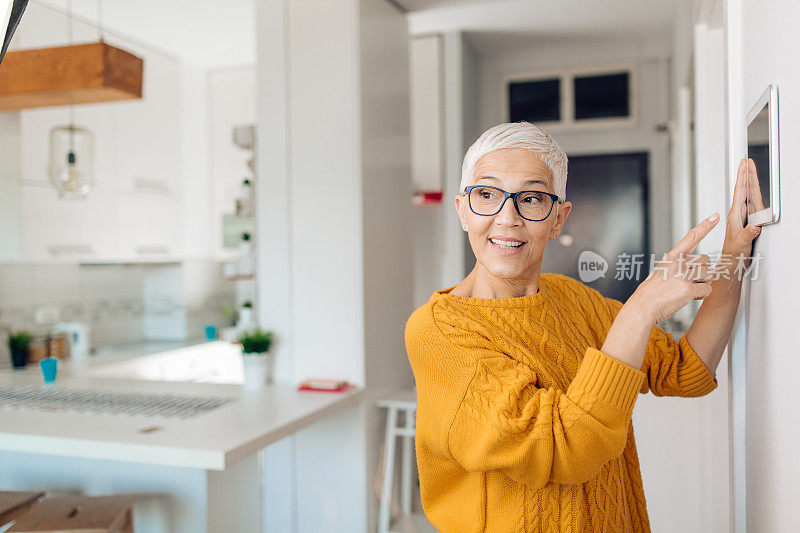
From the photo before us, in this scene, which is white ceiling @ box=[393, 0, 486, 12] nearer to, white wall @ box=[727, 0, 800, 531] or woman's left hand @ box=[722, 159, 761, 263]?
white wall @ box=[727, 0, 800, 531]

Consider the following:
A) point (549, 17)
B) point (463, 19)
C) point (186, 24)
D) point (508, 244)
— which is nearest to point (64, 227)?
point (186, 24)

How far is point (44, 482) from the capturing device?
2.13 m

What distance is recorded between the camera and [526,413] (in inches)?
30.7

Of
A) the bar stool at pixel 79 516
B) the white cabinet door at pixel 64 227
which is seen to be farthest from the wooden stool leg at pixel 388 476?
the white cabinet door at pixel 64 227

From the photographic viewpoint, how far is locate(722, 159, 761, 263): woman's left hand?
94cm

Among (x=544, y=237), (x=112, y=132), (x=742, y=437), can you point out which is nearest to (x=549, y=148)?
(x=544, y=237)

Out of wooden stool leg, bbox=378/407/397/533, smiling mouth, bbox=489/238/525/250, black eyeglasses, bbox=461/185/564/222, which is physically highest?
black eyeglasses, bbox=461/185/564/222

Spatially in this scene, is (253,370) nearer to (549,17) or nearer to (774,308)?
(774,308)

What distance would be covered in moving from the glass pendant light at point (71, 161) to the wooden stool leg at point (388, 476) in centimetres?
140

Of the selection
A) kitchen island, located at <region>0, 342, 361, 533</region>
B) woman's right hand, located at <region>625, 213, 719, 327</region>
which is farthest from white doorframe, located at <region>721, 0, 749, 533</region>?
kitchen island, located at <region>0, 342, 361, 533</region>

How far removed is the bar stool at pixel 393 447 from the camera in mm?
2309

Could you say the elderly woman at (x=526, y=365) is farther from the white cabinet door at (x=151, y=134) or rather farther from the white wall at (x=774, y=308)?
the white cabinet door at (x=151, y=134)

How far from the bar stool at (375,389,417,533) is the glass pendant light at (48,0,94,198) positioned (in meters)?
1.35

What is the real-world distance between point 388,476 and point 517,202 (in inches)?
67.6
